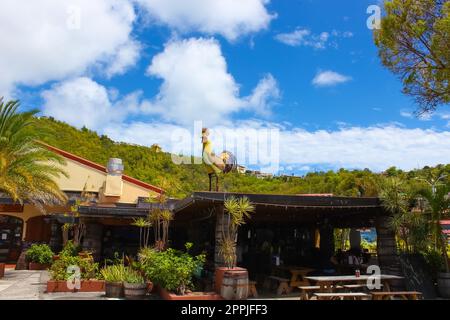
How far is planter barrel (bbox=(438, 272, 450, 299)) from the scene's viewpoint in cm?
1208

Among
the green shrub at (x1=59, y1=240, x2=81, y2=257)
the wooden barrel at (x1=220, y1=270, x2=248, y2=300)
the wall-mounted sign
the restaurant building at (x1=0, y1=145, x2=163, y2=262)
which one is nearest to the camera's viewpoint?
the wooden barrel at (x1=220, y1=270, x2=248, y2=300)

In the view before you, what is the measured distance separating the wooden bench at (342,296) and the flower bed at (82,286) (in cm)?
660

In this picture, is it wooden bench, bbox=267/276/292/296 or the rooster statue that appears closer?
wooden bench, bbox=267/276/292/296

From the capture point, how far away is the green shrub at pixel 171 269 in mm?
10242

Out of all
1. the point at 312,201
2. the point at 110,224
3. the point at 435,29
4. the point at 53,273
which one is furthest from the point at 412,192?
the point at 110,224

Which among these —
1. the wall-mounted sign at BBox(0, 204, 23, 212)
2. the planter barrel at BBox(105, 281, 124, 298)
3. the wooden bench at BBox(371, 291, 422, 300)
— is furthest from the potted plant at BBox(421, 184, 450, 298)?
the wall-mounted sign at BBox(0, 204, 23, 212)

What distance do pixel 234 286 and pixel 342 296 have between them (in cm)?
246

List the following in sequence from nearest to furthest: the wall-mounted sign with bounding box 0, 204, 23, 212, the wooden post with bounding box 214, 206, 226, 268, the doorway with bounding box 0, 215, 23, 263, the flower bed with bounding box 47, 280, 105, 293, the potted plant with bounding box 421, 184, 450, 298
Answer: the wooden post with bounding box 214, 206, 226, 268 → the flower bed with bounding box 47, 280, 105, 293 → the potted plant with bounding box 421, 184, 450, 298 → the doorway with bounding box 0, 215, 23, 263 → the wall-mounted sign with bounding box 0, 204, 23, 212

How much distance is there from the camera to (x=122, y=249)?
1938 centimetres

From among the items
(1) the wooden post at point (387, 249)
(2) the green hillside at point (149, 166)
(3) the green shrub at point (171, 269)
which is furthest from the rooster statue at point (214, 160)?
(2) the green hillside at point (149, 166)

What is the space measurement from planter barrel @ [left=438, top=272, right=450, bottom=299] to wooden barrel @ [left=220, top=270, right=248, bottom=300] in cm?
626

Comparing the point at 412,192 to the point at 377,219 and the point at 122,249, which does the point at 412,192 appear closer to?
the point at 377,219

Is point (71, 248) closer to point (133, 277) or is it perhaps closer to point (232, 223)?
point (133, 277)

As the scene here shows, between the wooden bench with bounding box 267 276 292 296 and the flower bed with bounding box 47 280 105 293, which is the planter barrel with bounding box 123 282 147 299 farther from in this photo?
the wooden bench with bounding box 267 276 292 296
